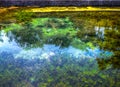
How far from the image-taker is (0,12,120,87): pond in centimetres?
589

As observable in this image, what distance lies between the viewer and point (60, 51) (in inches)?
298

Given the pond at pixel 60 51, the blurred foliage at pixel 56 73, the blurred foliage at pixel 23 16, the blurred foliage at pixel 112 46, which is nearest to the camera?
the blurred foliage at pixel 56 73

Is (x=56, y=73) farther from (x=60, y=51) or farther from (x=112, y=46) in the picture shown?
(x=112, y=46)

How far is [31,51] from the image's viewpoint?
24.9ft

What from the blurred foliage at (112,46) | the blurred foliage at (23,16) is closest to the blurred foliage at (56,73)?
the blurred foliage at (112,46)

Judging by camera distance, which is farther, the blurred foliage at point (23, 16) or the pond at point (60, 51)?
the blurred foliage at point (23, 16)

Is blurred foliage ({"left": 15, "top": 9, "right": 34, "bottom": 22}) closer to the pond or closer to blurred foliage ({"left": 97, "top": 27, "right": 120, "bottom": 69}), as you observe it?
the pond

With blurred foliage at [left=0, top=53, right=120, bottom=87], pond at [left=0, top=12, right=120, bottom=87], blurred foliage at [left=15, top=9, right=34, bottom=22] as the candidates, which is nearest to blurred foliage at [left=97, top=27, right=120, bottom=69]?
pond at [left=0, top=12, right=120, bottom=87]

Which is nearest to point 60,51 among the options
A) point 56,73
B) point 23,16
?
point 56,73

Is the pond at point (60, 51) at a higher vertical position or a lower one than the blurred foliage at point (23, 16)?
lower

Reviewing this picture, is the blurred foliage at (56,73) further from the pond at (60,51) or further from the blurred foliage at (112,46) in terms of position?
the blurred foliage at (112,46)

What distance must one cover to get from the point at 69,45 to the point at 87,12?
13.7 feet

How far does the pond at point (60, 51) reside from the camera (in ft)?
19.3

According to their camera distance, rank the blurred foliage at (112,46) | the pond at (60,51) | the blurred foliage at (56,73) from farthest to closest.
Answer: the blurred foliage at (112,46) < the pond at (60,51) < the blurred foliage at (56,73)
